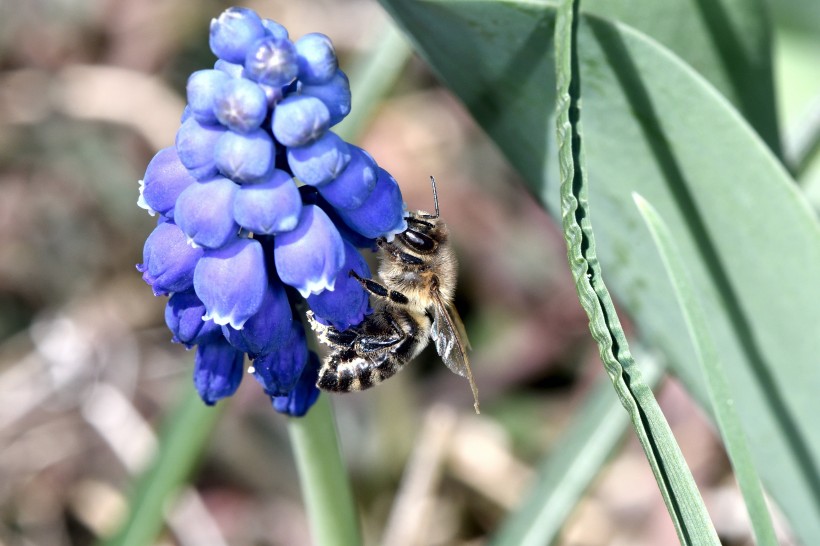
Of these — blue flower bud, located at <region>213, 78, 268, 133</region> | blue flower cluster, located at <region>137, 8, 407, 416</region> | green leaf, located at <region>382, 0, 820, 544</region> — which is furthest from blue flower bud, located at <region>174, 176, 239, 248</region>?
green leaf, located at <region>382, 0, 820, 544</region>

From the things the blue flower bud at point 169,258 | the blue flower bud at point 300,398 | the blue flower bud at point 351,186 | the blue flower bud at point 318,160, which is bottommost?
the blue flower bud at point 300,398

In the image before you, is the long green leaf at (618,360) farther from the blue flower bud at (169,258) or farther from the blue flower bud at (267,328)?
the blue flower bud at (169,258)

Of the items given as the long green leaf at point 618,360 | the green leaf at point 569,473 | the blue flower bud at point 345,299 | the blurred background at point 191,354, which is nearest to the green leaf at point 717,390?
the long green leaf at point 618,360

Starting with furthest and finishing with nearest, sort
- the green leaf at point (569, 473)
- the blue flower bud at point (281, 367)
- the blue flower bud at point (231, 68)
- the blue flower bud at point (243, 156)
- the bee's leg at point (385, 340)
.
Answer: the green leaf at point (569, 473) → the bee's leg at point (385, 340) → the blue flower bud at point (281, 367) → the blue flower bud at point (231, 68) → the blue flower bud at point (243, 156)

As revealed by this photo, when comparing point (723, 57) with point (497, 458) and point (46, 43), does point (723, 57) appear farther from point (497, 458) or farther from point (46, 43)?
point (46, 43)

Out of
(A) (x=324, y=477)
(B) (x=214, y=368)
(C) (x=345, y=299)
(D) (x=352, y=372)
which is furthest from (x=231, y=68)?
(A) (x=324, y=477)

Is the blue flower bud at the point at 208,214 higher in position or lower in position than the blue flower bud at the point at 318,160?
lower

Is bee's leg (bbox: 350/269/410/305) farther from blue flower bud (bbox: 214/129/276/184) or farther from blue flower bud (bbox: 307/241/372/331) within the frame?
blue flower bud (bbox: 214/129/276/184)

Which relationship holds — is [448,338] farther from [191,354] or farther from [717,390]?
[191,354]
